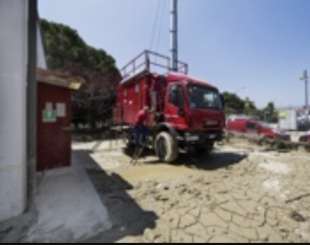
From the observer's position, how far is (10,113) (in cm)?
347

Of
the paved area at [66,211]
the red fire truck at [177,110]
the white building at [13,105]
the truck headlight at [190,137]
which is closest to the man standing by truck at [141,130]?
the red fire truck at [177,110]

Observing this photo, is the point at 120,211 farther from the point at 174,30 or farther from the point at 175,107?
the point at 174,30

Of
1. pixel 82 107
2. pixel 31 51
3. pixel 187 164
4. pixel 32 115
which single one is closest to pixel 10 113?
pixel 32 115

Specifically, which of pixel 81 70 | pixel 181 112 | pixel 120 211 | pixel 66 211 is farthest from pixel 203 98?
pixel 81 70

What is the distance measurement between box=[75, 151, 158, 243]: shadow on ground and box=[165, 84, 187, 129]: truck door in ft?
9.03

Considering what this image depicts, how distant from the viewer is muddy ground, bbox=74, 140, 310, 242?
3.29 m

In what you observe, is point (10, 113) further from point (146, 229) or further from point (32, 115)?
point (146, 229)

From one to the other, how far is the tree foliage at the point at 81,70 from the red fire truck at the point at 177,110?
36.2ft

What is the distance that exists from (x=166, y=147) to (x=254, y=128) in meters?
9.14

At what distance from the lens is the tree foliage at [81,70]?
1866cm

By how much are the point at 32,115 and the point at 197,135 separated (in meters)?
5.08

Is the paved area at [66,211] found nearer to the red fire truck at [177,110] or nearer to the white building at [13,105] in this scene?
the white building at [13,105]

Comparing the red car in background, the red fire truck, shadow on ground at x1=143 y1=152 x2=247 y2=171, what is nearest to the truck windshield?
the red fire truck

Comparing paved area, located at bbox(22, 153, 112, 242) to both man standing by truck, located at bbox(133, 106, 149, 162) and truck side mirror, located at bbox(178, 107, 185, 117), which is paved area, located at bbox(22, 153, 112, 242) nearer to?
man standing by truck, located at bbox(133, 106, 149, 162)
